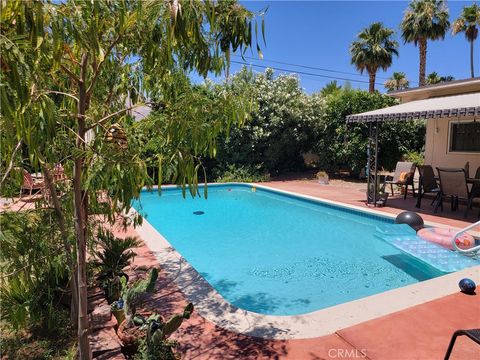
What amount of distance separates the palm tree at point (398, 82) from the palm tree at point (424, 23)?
55.1 ft

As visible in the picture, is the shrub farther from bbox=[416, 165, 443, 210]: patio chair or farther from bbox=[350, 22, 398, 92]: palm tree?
bbox=[350, 22, 398, 92]: palm tree

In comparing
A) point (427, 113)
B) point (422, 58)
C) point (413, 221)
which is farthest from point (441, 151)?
point (422, 58)

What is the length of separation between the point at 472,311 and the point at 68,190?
209 inches

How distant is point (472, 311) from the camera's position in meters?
4.59

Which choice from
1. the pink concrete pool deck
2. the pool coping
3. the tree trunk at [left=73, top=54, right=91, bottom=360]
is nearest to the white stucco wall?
the pool coping

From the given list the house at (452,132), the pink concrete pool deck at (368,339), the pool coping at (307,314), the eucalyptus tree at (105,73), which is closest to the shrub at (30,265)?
the eucalyptus tree at (105,73)

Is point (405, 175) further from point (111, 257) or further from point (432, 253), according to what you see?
point (111, 257)

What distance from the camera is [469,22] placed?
34.9 metres

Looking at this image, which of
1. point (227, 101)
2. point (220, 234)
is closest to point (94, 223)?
point (227, 101)

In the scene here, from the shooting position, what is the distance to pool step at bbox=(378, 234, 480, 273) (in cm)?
714

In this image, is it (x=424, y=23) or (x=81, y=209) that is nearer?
(x=81, y=209)

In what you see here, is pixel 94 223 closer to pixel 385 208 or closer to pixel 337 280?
pixel 337 280

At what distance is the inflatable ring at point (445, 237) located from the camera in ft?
25.7

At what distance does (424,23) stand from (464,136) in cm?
2386
